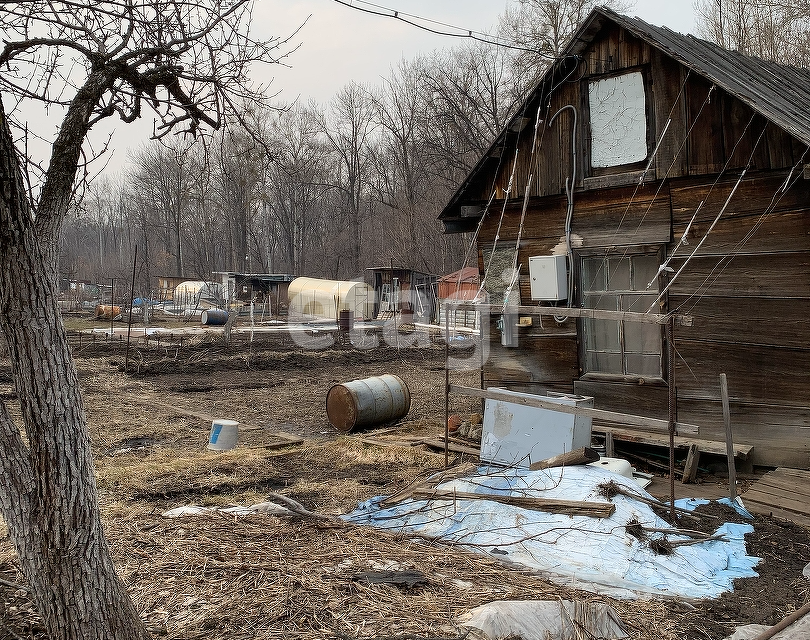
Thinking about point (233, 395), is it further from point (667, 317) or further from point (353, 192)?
point (353, 192)

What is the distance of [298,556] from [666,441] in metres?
5.60

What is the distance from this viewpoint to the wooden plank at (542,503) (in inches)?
239

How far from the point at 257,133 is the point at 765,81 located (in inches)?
343

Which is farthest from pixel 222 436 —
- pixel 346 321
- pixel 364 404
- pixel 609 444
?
pixel 346 321

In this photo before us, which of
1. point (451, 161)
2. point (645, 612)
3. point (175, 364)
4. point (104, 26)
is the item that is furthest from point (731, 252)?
point (451, 161)

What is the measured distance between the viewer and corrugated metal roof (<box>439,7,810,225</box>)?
7855 millimetres

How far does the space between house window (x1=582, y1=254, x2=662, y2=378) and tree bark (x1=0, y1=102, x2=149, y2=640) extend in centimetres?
780

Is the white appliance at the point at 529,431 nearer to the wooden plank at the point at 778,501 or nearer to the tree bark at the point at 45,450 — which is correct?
the wooden plank at the point at 778,501

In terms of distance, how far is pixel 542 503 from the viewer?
20.7 ft

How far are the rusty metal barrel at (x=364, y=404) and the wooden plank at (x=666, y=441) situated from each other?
3921 mm

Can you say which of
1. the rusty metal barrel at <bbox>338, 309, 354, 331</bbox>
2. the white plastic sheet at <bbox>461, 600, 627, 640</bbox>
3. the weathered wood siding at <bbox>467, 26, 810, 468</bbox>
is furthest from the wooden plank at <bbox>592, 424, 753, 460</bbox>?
the rusty metal barrel at <bbox>338, 309, 354, 331</bbox>

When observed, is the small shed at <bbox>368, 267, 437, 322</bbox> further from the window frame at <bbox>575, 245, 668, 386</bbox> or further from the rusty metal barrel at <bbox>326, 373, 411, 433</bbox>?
the window frame at <bbox>575, 245, 668, 386</bbox>

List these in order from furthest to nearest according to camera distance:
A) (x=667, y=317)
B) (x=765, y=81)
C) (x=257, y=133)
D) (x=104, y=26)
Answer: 1. (x=765, y=81)
2. (x=667, y=317)
3. (x=257, y=133)
4. (x=104, y=26)

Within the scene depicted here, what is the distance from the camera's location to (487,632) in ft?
12.6
